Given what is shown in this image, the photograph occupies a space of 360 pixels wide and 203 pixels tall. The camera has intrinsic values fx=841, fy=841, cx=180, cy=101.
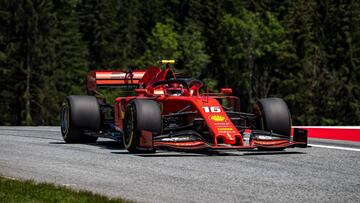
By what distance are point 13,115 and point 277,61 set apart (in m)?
24.7

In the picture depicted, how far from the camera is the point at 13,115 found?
6556 centimetres

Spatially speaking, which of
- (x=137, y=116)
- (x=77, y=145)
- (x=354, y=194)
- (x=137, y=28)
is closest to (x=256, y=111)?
(x=137, y=116)

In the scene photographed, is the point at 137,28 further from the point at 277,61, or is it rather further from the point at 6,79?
the point at 6,79

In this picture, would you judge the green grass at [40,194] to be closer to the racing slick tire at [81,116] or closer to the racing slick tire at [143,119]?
the racing slick tire at [143,119]

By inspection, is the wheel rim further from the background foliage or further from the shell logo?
the background foliage

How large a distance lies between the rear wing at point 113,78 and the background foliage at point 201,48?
4363cm

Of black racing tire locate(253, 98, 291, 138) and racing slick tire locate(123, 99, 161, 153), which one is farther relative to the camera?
black racing tire locate(253, 98, 291, 138)

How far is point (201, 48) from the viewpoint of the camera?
76.4 metres

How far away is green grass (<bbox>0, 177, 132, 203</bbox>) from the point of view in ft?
29.6

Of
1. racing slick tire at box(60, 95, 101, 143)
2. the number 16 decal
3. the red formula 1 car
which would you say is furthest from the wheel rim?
the number 16 decal

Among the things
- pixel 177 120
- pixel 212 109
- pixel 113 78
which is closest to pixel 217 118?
pixel 212 109

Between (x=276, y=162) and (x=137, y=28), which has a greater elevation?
(x=137, y=28)

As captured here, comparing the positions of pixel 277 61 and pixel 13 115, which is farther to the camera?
pixel 277 61

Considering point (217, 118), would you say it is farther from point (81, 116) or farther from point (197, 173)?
point (81, 116)
